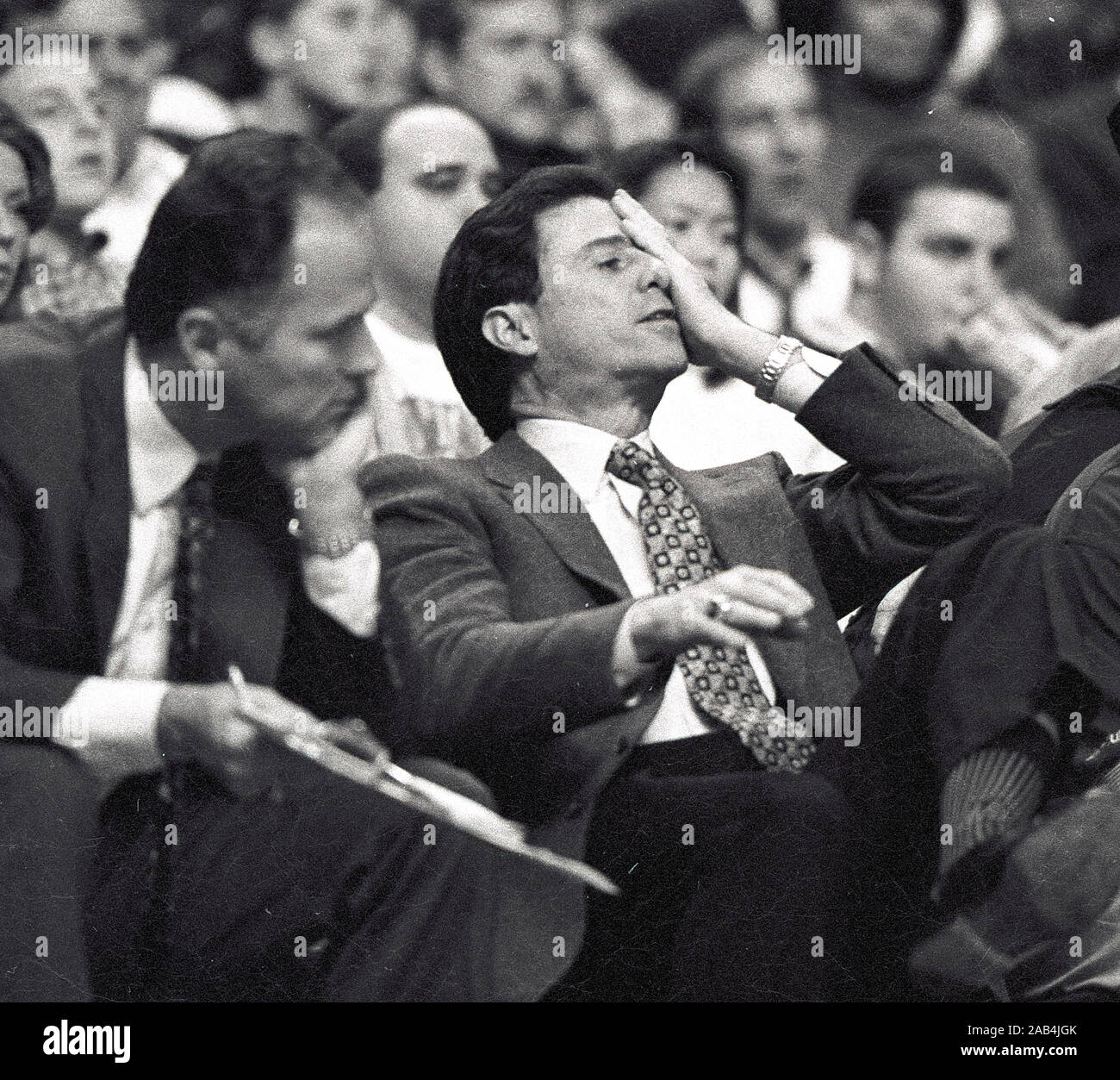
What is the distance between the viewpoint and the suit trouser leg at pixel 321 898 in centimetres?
406

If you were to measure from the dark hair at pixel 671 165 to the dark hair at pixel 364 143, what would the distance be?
461mm

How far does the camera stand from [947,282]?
438 centimetres

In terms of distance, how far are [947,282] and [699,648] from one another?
990 mm

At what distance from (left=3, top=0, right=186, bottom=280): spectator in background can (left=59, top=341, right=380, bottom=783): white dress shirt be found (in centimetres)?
34

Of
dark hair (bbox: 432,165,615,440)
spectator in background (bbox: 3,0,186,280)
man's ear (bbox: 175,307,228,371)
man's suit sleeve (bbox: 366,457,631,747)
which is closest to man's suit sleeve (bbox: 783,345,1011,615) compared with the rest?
man's suit sleeve (bbox: 366,457,631,747)

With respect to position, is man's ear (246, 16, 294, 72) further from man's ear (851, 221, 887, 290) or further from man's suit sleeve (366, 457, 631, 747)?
man's ear (851, 221, 887, 290)

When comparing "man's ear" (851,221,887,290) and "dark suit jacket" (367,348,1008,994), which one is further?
"man's ear" (851,221,887,290)

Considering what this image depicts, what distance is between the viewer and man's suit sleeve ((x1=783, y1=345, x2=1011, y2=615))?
396cm

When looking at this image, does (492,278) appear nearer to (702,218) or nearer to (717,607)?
(702,218)

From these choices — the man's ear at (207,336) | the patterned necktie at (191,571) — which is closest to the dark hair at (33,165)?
the man's ear at (207,336)

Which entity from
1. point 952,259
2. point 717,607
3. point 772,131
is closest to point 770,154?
point 772,131

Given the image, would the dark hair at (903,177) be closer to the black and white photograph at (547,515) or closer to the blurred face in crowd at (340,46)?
the black and white photograph at (547,515)
